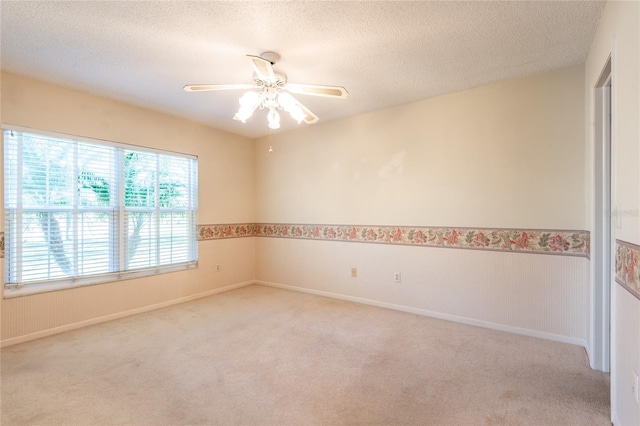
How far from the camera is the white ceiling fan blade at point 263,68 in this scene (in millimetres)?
1923

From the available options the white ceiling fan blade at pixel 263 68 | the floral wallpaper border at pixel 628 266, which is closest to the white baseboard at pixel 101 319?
the white ceiling fan blade at pixel 263 68

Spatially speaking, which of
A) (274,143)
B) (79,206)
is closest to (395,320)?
(274,143)

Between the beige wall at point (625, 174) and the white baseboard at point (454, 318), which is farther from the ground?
the beige wall at point (625, 174)

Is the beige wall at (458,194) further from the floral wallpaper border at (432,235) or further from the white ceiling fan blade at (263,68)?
the white ceiling fan blade at (263,68)

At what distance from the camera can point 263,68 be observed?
2025mm

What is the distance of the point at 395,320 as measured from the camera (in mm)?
3375

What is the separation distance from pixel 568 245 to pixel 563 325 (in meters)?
0.73

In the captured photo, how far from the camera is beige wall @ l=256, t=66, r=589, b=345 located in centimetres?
277

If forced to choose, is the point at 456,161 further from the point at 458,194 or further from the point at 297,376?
the point at 297,376

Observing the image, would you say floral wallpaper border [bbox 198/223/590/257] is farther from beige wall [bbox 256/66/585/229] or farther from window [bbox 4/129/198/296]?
window [bbox 4/129/198/296]

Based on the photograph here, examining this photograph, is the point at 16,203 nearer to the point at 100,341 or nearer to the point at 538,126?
the point at 100,341

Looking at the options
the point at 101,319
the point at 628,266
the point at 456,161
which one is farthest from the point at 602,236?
the point at 101,319

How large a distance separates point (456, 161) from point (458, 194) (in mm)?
359

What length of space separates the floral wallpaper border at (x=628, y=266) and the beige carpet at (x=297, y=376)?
2.79 feet
